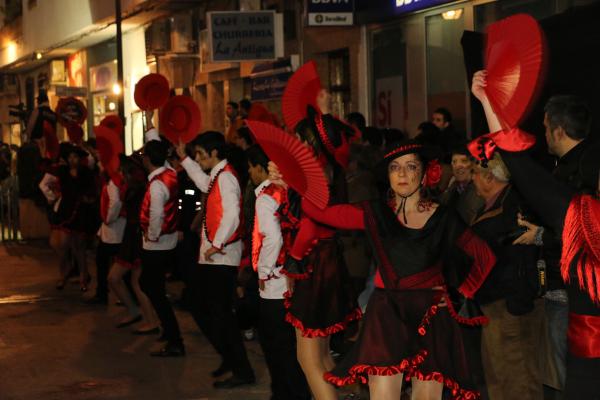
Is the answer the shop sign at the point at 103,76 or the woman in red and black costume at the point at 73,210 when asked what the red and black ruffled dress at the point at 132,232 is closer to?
the woman in red and black costume at the point at 73,210

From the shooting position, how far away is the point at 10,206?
23.2 metres

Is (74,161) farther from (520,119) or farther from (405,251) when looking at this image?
(520,119)

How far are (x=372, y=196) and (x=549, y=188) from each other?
5713mm

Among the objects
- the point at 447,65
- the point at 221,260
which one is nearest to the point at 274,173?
the point at 221,260

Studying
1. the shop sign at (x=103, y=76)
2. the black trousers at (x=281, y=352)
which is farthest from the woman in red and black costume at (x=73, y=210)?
the shop sign at (x=103, y=76)

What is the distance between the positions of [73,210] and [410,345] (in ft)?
32.6

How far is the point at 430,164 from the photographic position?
6031mm

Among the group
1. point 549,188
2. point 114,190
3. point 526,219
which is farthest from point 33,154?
point 549,188

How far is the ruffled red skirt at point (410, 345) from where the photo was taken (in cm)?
573

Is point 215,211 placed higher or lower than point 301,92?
lower

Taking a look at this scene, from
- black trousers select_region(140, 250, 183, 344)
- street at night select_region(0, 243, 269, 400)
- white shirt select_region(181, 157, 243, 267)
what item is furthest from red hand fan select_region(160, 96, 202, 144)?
street at night select_region(0, 243, 269, 400)

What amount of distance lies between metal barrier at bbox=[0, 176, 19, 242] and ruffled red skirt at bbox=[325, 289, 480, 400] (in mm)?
17816

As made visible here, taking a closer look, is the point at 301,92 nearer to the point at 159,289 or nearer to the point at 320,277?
the point at 320,277

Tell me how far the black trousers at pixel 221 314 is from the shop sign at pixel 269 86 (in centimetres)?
994
